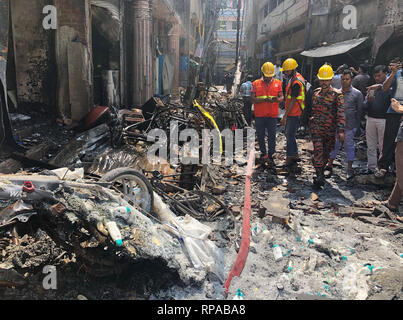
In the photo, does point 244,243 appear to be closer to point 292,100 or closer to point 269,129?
point 292,100

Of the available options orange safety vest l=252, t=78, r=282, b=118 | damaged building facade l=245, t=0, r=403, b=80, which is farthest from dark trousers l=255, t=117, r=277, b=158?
damaged building facade l=245, t=0, r=403, b=80

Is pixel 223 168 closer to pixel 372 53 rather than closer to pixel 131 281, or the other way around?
pixel 131 281

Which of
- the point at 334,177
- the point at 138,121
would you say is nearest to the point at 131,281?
the point at 334,177

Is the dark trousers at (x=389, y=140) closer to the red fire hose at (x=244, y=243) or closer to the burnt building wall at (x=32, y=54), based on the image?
the red fire hose at (x=244, y=243)

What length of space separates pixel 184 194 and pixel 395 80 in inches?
163

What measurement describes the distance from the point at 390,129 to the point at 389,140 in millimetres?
201

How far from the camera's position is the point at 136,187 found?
11.6 feet

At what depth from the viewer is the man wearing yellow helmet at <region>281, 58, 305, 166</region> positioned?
590 centimetres

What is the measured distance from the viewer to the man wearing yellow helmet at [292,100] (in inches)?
232

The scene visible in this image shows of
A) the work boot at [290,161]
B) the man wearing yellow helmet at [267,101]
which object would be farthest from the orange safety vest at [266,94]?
the work boot at [290,161]

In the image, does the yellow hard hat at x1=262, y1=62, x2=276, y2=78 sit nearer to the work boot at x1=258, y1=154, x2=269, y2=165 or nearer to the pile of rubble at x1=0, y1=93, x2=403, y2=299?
the work boot at x1=258, y1=154, x2=269, y2=165

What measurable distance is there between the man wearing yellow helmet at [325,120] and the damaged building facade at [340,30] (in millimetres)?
5462

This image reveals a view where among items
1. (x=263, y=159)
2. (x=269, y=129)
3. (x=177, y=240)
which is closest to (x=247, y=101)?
(x=269, y=129)

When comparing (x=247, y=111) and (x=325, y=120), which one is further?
(x=247, y=111)
